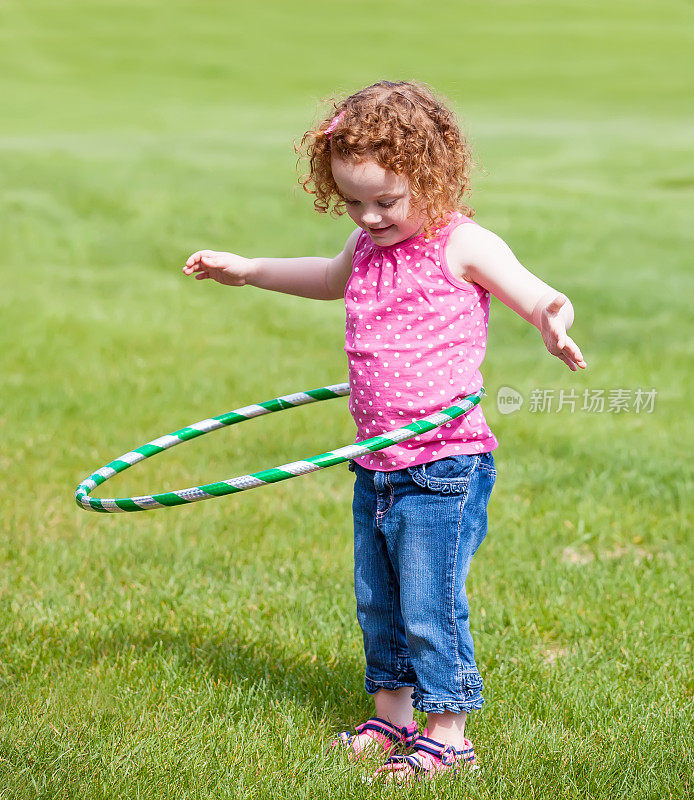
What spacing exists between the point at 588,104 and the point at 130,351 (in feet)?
73.1

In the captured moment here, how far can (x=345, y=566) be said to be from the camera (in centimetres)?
527

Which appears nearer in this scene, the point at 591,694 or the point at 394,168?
the point at 394,168

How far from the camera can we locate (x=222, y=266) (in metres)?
3.84

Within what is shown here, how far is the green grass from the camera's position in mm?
3592

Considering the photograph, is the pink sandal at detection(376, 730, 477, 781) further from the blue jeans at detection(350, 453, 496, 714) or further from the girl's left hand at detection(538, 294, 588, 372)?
the girl's left hand at detection(538, 294, 588, 372)

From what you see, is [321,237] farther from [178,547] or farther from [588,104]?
[588,104]

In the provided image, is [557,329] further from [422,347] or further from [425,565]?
[425,565]

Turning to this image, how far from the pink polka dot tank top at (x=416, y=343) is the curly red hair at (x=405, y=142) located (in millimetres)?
122

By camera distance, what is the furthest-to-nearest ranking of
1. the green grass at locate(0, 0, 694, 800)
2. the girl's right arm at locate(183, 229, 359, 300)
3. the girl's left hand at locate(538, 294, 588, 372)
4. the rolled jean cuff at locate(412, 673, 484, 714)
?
the girl's right arm at locate(183, 229, 359, 300) < the green grass at locate(0, 0, 694, 800) < the rolled jean cuff at locate(412, 673, 484, 714) < the girl's left hand at locate(538, 294, 588, 372)

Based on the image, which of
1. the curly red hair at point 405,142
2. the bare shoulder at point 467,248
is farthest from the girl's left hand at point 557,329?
the curly red hair at point 405,142

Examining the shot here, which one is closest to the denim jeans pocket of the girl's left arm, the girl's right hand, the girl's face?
the girl's left arm

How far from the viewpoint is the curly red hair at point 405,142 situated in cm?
317

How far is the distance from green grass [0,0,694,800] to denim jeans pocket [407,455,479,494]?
2.95 ft

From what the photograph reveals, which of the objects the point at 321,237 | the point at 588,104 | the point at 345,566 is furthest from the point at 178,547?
the point at 588,104
